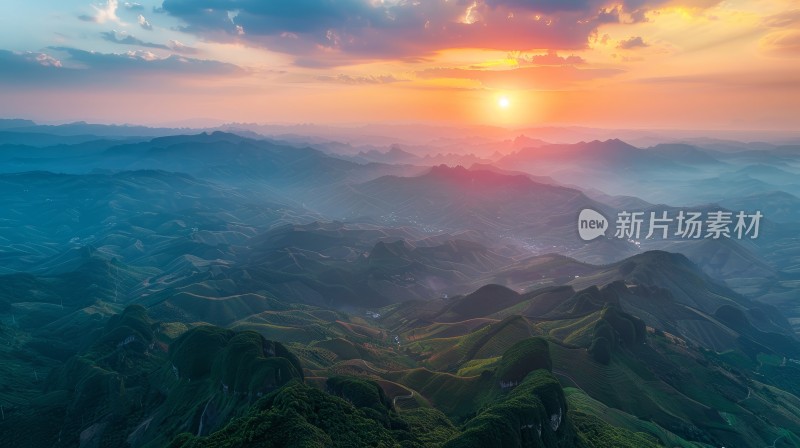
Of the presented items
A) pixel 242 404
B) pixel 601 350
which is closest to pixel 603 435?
pixel 601 350

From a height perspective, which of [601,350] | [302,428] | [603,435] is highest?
[302,428]

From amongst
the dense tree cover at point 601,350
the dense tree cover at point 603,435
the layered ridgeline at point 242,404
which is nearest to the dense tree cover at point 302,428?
the layered ridgeline at point 242,404

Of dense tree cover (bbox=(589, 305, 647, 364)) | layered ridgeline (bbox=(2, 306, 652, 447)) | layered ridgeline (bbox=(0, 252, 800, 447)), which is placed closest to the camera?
layered ridgeline (bbox=(2, 306, 652, 447))

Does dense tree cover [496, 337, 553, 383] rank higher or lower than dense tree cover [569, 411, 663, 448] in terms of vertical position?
higher

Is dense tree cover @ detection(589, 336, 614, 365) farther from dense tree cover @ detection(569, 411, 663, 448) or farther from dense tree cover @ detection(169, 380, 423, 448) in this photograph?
dense tree cover @ detection(169, 380, 423, 448)

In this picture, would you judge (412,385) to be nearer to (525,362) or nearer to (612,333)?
(525,362)

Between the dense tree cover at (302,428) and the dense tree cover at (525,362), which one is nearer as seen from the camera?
the dense tree cover at (302,428)

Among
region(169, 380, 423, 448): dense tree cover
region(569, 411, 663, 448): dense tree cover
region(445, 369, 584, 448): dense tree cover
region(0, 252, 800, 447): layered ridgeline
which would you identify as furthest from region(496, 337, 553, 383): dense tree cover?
region(169, 380, 423, 448): dense tree cover

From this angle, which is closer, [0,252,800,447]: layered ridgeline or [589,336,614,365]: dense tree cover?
[0,252,800,447]: layered ridgeline

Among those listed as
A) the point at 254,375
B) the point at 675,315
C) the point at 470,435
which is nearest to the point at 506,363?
the point at 470,435

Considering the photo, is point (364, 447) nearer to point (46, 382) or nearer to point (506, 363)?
point (506, 363)

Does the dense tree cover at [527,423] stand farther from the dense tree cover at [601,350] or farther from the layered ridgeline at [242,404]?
the dense tree cover at [601,350]

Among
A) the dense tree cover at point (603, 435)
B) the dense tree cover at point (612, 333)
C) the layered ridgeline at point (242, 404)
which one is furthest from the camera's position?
the dense tree cover at point (612, 333)
